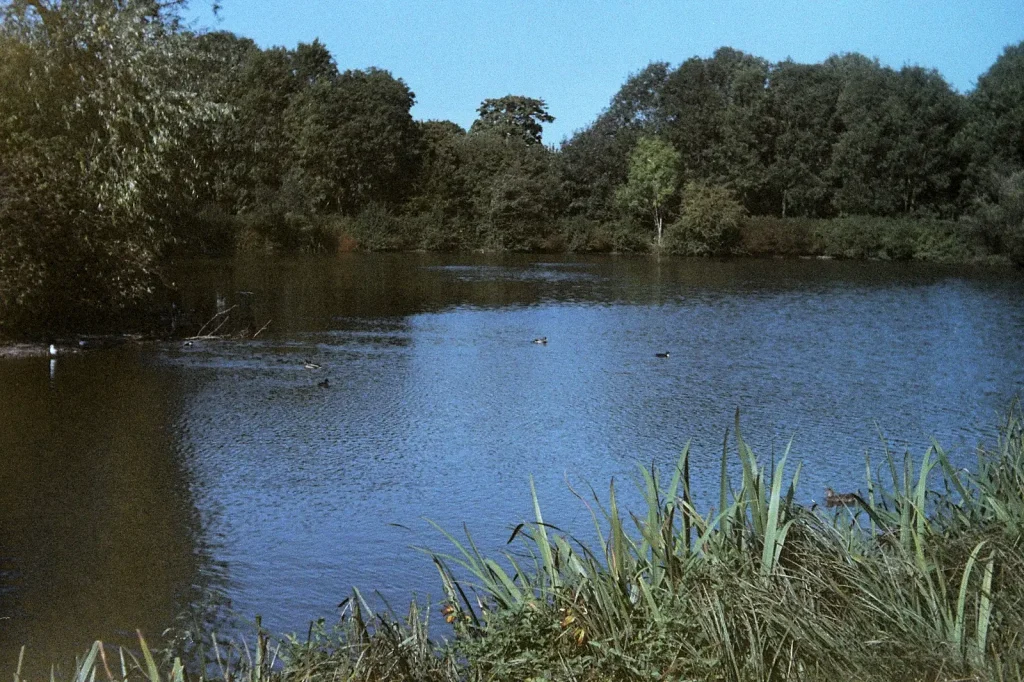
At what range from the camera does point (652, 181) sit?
56594mm

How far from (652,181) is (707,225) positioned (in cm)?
612

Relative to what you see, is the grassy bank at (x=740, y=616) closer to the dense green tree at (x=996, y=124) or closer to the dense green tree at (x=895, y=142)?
the dense green tree at (x=996, y=124)

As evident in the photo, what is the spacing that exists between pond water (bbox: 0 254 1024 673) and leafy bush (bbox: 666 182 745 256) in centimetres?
2709

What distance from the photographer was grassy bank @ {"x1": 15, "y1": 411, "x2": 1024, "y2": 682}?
3.85 meters

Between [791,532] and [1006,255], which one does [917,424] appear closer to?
[791,532]

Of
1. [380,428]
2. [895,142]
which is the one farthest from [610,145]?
[380,428]

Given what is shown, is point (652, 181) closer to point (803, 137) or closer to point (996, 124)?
point (803, 137)

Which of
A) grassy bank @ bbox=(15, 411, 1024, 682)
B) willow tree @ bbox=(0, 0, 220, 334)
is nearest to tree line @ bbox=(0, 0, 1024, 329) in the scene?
willow tree @ bbox=(0, 0, 220, 334)

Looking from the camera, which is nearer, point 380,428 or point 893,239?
point 380,428

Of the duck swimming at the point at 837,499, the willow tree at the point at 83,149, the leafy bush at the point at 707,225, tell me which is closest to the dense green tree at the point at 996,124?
the leafy bush at the point at 707,225

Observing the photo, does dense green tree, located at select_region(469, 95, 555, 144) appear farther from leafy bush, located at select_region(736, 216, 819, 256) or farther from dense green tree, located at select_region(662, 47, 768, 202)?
leafy bush, located at select_region(736, 216, 819, 256)

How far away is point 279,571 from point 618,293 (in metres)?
23.0

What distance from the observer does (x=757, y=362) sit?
16.8 m

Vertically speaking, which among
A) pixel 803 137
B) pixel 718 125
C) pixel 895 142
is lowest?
pixel 895 142
